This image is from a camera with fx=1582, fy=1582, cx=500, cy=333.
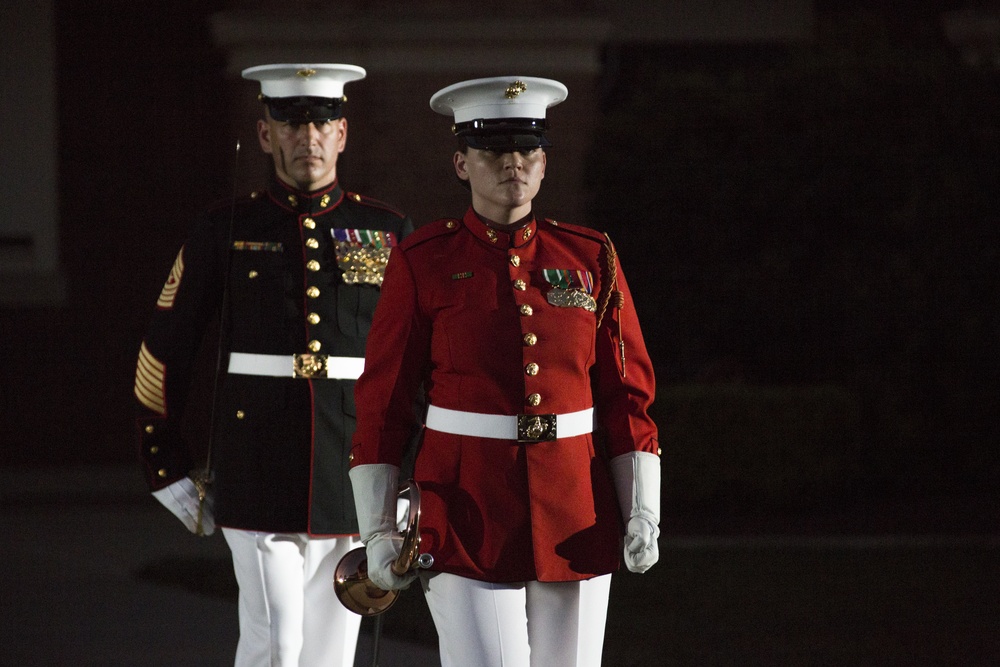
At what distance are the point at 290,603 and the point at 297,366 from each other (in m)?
0.65

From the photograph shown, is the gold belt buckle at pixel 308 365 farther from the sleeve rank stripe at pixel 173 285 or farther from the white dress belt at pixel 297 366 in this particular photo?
the sleeve rank stripe at pixel 173 285

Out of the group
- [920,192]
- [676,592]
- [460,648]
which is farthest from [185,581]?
[920,192]

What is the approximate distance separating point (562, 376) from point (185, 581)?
214 inches

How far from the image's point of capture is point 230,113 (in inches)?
516

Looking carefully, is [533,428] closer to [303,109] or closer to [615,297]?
[615,297]

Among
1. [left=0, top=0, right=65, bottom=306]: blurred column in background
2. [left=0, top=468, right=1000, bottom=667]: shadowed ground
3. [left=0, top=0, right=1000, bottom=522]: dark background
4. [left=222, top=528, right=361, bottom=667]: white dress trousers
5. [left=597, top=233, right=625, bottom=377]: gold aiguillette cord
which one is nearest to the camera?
[left=597, top=233, right=625, bottom=377]: gold aiguillette cord

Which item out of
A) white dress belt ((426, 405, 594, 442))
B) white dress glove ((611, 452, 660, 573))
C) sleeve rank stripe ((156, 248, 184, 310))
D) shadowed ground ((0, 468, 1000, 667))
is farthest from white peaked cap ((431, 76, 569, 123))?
shadowed ground ((0, 468, 1000, 667))

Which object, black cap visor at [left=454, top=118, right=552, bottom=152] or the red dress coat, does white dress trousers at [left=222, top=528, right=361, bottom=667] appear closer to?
the red dress coat

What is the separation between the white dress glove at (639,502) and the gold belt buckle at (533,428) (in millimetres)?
208

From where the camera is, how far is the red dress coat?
11.2 feet

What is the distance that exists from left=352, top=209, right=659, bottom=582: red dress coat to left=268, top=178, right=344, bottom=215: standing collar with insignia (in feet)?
3.34

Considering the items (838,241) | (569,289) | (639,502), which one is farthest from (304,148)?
(838,241)

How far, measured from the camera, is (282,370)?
14.4 feet

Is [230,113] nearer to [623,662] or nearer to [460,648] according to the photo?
[623,662]
